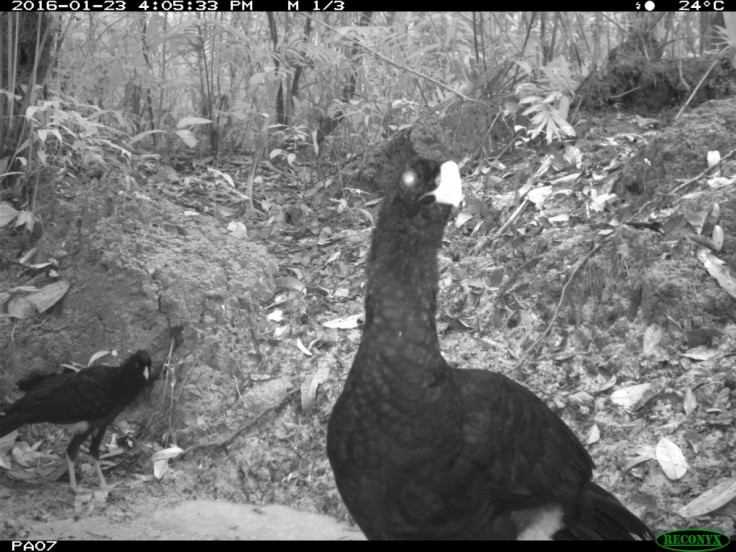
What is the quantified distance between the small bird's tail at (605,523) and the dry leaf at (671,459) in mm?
470

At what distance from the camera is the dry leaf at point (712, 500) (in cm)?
300

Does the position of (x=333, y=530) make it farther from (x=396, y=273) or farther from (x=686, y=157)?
(x=686, y=157)

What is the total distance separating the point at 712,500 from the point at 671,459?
0.24 metres

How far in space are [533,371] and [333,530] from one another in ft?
4.04

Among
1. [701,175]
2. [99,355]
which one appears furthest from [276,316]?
[701,175]

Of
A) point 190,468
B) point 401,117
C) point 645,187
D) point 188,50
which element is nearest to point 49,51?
point 188,50

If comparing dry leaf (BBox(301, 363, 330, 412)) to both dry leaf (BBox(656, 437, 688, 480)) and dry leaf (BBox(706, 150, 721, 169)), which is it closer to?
dry leaf (BBox(656, 437, 688, 480))

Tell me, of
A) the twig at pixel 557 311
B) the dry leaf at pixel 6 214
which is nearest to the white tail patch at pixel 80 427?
the dry leaf at pixel 6 214

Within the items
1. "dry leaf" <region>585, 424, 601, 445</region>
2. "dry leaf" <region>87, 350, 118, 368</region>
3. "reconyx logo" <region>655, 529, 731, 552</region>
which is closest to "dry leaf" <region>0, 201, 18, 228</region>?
"dry leaf" <region>87, 350, 118, 368</region>

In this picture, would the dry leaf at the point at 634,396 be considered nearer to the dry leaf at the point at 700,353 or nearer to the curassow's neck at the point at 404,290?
the dry leaf at the point at 700,353

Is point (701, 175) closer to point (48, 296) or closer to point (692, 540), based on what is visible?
point (692, 540)

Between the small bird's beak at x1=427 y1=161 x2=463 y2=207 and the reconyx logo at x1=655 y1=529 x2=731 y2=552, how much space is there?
148 centimetres

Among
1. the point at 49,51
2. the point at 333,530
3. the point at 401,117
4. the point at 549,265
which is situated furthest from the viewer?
the point at 401,117

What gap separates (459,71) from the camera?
6.01 m
